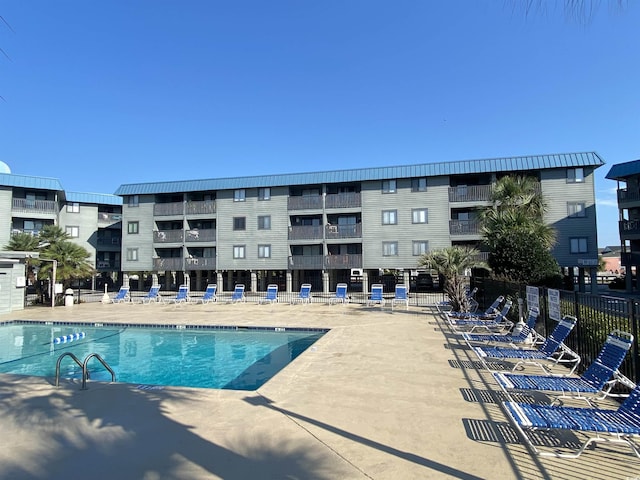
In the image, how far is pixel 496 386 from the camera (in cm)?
612

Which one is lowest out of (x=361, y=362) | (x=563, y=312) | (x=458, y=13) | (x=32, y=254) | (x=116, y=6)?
(x=361, y=362)

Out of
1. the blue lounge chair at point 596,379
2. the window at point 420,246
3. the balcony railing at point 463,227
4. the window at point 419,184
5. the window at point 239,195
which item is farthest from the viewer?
the window at point 239,195

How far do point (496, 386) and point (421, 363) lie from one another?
1771 mm

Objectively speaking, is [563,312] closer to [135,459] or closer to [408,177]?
[135,459]

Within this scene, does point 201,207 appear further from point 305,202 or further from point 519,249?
point 519,249

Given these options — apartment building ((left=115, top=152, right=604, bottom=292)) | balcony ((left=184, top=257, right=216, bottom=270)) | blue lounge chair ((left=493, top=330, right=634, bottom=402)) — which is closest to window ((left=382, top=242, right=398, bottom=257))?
apartment building ((left=115, top=152, right=604, bottom=292))

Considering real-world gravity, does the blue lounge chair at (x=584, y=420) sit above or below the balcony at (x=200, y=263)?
below

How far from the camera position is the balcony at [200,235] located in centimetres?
3528

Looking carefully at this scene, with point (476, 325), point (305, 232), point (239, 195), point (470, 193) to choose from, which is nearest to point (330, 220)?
point (305, 232)

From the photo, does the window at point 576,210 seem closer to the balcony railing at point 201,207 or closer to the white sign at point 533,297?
the white sign at point 533,297

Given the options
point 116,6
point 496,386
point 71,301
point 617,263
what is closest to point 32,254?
point 71,301

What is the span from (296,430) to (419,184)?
28.9 metres

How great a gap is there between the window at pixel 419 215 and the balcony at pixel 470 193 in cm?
219

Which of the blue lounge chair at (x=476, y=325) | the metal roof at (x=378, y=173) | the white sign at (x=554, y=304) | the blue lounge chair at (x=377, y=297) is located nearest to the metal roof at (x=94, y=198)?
the metal roof at (x=378, y=173)
